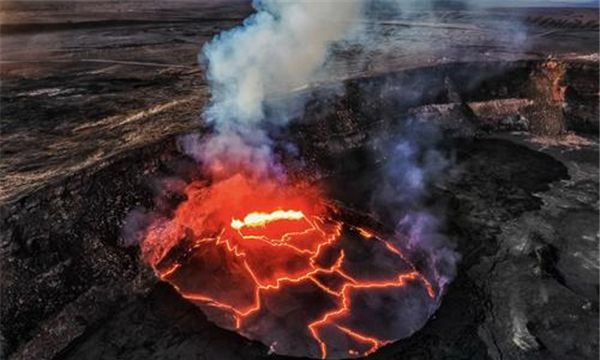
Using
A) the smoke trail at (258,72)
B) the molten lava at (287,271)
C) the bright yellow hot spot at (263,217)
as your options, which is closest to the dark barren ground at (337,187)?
the molten lava at (287,271)

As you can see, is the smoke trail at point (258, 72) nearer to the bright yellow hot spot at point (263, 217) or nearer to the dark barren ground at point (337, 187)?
the dark barren ground at point (337, 187)

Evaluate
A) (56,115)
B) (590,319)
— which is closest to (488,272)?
(590,319)

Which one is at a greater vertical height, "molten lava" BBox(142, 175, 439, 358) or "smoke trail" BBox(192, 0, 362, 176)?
"smoke trail" BBox(192, 0, 362, 176)

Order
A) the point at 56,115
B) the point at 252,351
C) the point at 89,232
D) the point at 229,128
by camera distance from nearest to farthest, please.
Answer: the point at 252,351 → the point at 89,232 → the point at 229,128 → the point at 56,115

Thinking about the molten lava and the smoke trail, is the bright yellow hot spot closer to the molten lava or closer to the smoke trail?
the molten lava

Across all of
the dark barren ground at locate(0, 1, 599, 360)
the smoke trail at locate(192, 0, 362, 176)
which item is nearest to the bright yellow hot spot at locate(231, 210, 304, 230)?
the smoke trail at locate(192, 0, 362, 176)

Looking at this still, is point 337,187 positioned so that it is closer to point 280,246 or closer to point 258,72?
point 280,246

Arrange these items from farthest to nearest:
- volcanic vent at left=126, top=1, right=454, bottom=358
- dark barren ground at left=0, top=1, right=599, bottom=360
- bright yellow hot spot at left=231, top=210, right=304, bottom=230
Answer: bright yellow hot spot at left=231, top=210, right=304, bottom=230, volcanic vent at left=126, top=1, right=454, bottom=358, dark barren ground at left=0, top=1, right=599, bottom=360

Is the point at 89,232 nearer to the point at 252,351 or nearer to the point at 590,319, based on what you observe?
the point at 252,351
